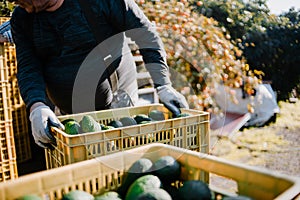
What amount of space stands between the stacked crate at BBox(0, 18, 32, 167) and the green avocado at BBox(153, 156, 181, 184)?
1867mm

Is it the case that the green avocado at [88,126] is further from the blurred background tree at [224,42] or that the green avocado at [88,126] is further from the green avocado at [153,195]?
the blurred background tree at [224,42]

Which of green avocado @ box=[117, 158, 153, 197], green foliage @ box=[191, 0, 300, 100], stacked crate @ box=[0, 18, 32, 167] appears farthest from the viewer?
green foliage @ box=[191, 0, 300, 100]

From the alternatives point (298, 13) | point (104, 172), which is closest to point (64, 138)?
point (104, 172)

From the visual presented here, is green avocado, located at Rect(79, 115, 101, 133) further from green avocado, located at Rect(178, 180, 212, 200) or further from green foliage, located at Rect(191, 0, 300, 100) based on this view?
green foliage, located at Rect(191, 0, 300, 100)

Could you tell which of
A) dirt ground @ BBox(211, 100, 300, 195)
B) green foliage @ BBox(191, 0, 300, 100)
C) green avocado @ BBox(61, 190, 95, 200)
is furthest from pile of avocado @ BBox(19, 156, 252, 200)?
green foliage @ BBox(191, 0, 300, 100)

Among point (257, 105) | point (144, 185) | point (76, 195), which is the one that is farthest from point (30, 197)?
point (257, 105)

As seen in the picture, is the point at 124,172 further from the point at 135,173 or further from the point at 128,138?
the point at 128,138

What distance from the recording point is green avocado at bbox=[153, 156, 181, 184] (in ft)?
2.82

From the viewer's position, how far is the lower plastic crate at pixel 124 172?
69 centimetres

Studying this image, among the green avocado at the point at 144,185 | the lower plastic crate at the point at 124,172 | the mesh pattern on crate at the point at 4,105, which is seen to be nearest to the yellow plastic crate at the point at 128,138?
the lower plastic crate at the point at 124,172

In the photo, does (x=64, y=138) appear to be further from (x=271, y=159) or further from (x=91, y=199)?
(x=271, y=159)

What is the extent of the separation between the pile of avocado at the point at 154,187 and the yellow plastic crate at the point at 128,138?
0.18 m

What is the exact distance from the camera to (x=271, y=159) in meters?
2.91

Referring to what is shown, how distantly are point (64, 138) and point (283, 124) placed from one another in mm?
3728
